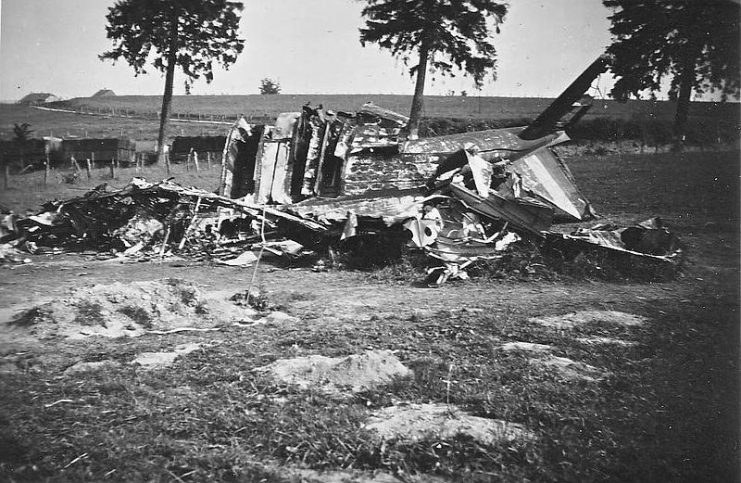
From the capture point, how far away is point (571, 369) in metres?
4.25

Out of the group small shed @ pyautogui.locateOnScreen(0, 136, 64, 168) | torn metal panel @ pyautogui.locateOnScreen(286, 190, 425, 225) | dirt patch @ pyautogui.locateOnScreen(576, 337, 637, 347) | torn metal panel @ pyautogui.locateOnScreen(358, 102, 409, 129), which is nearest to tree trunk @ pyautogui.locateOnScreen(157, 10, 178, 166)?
small shed @ pyautogui.locateOnScreen(0, 136, 64, 168)

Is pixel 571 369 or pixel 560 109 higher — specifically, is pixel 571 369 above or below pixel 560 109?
below

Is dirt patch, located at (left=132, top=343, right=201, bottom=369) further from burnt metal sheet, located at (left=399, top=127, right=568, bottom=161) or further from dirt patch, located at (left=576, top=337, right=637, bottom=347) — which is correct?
burnt metal sheet, located at (left=399, top=127, right=568, bottom=161)

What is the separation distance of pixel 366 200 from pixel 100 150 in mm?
19595

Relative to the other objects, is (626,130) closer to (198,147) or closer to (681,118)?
(681,118)

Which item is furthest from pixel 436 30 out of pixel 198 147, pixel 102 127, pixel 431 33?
pixel 102 127

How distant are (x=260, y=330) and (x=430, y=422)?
2.43m

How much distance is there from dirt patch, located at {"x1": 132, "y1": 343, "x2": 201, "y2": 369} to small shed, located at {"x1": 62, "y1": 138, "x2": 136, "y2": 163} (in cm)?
2242

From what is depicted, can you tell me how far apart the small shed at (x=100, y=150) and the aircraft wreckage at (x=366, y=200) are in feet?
50.6

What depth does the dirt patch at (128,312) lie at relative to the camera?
5.04 metres

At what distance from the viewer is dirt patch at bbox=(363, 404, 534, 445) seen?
3.11 metres

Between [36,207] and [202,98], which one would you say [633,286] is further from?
[202,98]

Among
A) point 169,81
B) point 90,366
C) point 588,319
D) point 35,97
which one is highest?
point 169,81

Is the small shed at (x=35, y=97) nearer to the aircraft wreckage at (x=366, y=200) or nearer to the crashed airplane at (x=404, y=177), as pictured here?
the aircraft wreckage at (x=366, y=200)
